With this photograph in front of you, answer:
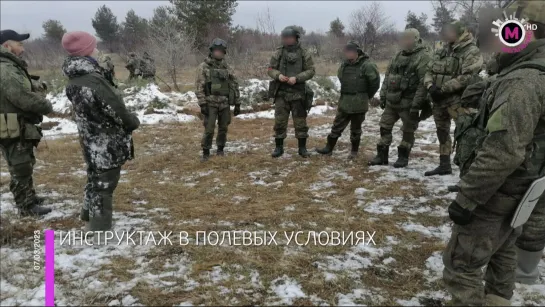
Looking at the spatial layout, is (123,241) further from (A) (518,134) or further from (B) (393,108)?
(B) (393,108)

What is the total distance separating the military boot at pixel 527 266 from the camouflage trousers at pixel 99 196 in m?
3.76

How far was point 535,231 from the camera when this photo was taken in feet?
8.77

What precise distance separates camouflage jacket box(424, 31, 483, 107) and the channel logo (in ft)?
9.51

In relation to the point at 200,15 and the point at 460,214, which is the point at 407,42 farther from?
the point at 200,15

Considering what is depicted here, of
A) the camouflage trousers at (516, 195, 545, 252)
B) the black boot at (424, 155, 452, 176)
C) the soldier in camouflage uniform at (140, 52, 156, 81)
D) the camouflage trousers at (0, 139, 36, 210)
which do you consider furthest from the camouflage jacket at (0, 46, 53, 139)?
the soldier in camouflage uniform at (140, 52, 156, 81)

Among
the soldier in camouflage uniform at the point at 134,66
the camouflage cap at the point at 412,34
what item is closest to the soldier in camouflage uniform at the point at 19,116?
the camouflage cap at the point at 412,34

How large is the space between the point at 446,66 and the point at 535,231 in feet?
10.0

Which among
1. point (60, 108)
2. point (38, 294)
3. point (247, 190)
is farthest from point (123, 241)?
point (60, 108)

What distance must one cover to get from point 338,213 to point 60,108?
1105 cm

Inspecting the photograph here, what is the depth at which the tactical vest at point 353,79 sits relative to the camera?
20.2 ft

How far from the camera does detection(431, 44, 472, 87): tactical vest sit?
5004 millimetres

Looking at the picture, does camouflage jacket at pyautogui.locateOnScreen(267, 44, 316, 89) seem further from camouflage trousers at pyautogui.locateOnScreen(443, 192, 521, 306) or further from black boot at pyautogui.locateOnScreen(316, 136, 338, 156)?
camouflage trousers at pyautogui.locateOnScreen(443, 192, 521, 306)

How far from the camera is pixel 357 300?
108 inches

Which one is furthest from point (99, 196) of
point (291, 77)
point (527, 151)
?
point (291, 77)
